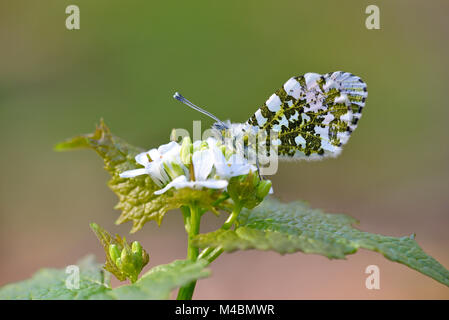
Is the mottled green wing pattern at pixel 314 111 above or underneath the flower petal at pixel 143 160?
above

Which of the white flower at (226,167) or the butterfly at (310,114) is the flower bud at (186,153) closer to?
the white flower at (226,167)

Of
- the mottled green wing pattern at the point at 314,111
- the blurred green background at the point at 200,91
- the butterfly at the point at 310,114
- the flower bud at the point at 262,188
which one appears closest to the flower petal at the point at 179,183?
the flower bud at the point at 262,188

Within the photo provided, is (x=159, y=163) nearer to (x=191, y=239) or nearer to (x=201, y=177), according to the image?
(x=201, y=177)

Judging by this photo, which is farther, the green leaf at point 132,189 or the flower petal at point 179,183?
the green leaf at point 132,189

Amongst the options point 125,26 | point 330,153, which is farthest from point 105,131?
point 125,26

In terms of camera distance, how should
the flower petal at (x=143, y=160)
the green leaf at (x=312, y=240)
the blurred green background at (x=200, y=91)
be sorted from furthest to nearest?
the blurred green background at (x=200, y=91) → the flower petal at (x=143, y=160) → the green leaf at (x=312, y=240)

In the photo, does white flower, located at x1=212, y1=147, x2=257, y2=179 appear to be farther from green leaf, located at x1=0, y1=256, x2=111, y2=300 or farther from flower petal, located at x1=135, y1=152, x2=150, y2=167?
green leaf, located at x1=0, y1=256, x2=111, y2=300
